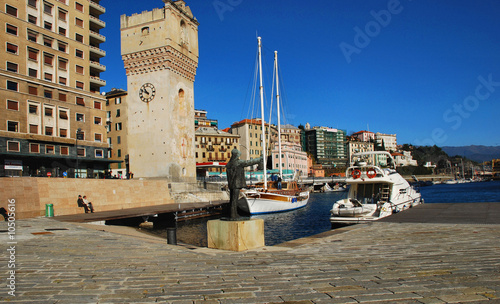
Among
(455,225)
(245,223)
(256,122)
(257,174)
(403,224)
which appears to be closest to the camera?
(245,223)

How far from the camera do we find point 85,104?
45969 mm

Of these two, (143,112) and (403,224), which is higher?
(143,112)

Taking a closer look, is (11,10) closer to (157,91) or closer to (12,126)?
(12,126)

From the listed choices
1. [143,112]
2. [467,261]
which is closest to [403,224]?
[467,261]

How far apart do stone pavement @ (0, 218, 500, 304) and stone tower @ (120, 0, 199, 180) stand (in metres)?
36.0

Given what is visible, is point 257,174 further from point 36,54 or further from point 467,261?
point 467,261

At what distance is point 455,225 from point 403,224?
1.90m

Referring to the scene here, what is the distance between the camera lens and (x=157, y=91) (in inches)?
1833

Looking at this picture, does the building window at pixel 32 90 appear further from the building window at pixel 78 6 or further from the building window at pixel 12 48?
the building window at pixel 78 6

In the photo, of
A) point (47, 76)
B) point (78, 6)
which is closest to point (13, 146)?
point (47, 76)

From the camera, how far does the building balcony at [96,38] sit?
49.7m

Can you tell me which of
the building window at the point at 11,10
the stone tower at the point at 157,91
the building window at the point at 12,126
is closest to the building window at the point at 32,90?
the building window at the point at 12,126

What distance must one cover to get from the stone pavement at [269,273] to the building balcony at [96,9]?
48.1 m

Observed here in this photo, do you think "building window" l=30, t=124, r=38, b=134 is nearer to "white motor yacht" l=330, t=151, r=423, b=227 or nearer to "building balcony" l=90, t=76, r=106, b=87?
"building balcony" l=90, t=76, r=106, b=87
